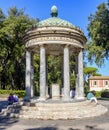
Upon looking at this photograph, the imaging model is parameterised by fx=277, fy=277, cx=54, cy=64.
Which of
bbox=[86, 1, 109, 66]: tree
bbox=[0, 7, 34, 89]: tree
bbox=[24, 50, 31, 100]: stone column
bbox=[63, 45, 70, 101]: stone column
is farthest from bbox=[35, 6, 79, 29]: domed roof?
bbox=[0, 7, 34, 89]: tree

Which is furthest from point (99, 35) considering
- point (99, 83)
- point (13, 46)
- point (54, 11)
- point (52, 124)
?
point (99, 83)

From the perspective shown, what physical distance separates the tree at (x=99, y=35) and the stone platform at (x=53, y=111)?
17591 mm

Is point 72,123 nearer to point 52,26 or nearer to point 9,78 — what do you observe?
point 52,26

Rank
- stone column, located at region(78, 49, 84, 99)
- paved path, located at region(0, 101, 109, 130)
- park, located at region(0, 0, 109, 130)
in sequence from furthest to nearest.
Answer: stone column, located at region(78, 49, 84, 99) → park, located at region(0, 0, 109, 130) → paved path, located at region(0, 101, 109, 130)

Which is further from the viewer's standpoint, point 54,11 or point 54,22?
point 54,11

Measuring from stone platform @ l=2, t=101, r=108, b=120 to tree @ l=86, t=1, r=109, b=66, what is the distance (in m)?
17.6

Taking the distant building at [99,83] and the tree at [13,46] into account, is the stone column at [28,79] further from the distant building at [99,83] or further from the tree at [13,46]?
the distant building at [99,83]

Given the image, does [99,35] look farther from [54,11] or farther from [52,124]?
[52,124]

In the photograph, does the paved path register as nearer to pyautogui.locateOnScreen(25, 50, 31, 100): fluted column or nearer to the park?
the park

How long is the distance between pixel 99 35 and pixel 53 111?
20.8 m

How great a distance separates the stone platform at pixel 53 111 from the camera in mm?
17062

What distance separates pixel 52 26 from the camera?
827 inches

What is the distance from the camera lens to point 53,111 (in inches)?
680

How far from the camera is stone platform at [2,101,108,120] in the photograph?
672 inches
